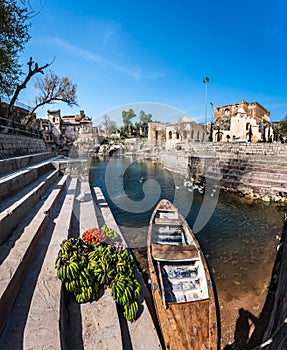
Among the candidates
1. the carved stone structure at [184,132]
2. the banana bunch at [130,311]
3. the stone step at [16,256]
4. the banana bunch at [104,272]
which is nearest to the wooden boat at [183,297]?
the banana bunch at [130,311]

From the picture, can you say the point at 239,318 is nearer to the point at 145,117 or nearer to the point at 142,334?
the point at 142,334

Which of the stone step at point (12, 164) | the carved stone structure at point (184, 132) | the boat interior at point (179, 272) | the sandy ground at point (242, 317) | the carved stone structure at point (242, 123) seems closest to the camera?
the sandy ground at point (242, 317)

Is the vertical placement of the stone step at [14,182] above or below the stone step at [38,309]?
above

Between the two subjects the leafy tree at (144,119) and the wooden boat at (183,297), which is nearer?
the wooden boat at (183,297)

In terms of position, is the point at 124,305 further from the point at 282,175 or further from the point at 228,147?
the point at 228,147

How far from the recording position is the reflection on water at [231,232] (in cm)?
559

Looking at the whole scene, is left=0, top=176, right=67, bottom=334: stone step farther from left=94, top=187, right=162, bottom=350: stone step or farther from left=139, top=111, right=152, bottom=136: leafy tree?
left=139, top=111, right=152, bottom=136: leafy tree

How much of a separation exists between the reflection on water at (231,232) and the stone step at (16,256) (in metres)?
3.71

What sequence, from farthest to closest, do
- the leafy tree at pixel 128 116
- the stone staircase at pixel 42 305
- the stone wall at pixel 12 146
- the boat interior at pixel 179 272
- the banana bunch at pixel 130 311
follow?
the leafy tree at pixel 128 116 → the stone wall at pixel 12 146 → the boat interior at pixel 179 272 → the banana bunch at pixel 130 311 → the stone staircase at pixel 42 305

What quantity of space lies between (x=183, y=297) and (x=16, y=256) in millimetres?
3265

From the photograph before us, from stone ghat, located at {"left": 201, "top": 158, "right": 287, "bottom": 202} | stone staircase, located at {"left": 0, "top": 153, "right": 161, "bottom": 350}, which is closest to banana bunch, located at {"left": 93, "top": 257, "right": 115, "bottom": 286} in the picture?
stone staircase, located at {"left": 0, "top": 153, "right": 161, "bottom": 350}

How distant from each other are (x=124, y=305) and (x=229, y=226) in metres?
7.55

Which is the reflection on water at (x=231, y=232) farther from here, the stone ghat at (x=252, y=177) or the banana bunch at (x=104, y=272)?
the banana bunch at (x=104, y=272)

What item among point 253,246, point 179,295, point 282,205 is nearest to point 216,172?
point 282,205
